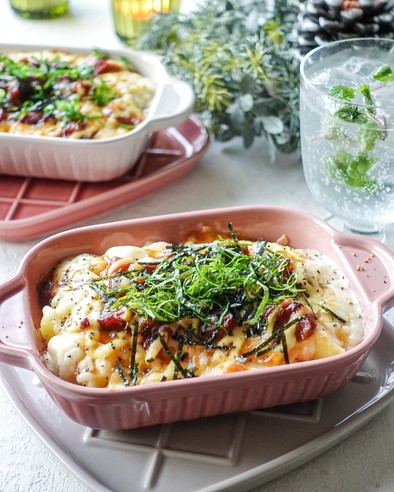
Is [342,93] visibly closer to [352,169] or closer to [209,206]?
[352,169]

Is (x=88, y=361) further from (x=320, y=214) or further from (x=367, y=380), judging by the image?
(x=320, y=214)

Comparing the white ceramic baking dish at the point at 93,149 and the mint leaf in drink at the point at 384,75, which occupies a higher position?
the mint leaf in drink at the point at 384,75

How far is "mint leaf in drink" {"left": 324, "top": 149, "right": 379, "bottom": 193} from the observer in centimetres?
141

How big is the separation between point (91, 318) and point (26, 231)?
55 centimetres

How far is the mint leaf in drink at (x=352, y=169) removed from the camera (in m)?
1.41

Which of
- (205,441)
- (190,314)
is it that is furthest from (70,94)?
(205,441)

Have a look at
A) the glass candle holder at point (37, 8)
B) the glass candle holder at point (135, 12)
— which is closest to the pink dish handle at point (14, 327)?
the glass candle holder at point (135, 12)

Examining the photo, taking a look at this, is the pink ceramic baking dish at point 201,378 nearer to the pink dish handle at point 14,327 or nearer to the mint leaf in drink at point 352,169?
the pink dish handle at point 14,327

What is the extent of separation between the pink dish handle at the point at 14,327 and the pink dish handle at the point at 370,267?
563mm

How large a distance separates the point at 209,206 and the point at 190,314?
0.65 metres

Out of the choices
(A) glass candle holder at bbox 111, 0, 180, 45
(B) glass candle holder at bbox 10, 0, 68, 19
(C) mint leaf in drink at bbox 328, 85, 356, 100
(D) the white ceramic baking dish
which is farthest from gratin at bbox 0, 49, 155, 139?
(B) glass candle holder at bbox 10, 0, 68, 19

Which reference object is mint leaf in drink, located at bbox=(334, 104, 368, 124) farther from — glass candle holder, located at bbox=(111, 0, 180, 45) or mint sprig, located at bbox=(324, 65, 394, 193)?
glass candle holder, located at bbox=(111, 0, 180, 45)

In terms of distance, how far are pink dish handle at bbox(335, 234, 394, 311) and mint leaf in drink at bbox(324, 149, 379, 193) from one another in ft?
0.73

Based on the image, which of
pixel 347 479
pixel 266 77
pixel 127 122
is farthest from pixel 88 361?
pixel 266 77
